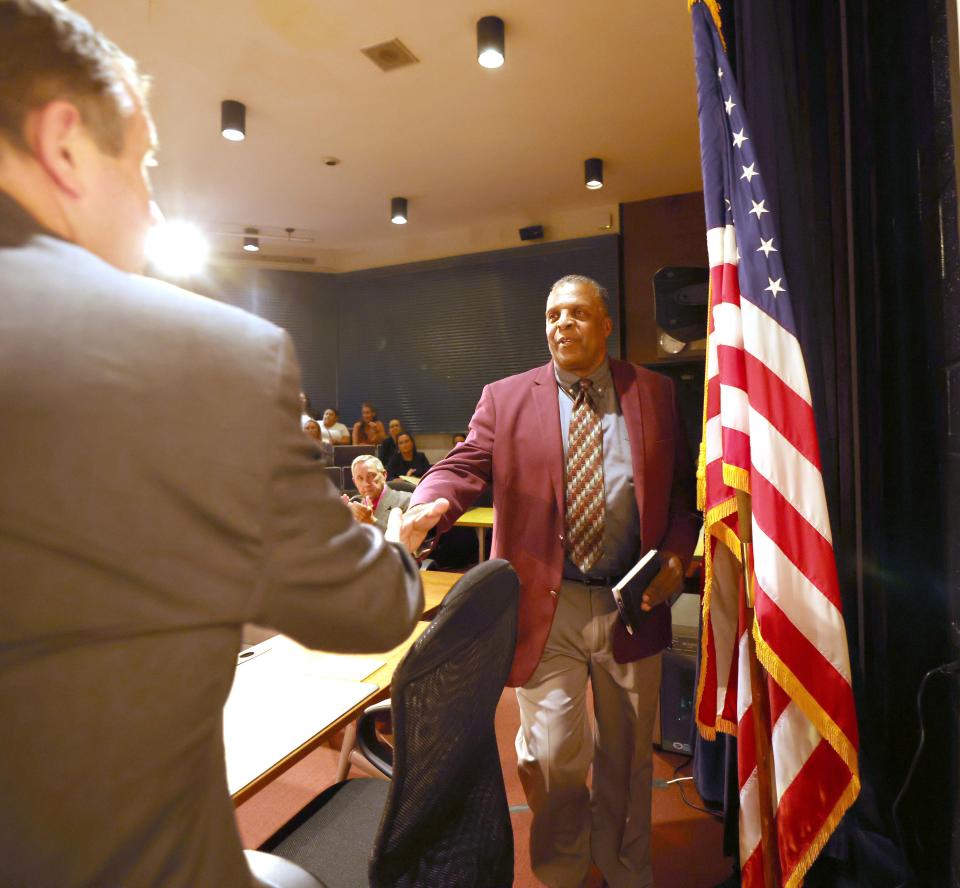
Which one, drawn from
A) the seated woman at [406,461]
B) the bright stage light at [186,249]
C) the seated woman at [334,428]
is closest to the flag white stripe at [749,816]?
the seated woman at [406,461]

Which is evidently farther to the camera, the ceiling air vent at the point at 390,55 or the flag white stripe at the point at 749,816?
the ceiling air vent at the point at 390,55

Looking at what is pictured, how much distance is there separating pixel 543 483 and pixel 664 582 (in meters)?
0.44

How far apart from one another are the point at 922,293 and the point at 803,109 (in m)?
0.63

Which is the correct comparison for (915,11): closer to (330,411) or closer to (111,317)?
(111,317)

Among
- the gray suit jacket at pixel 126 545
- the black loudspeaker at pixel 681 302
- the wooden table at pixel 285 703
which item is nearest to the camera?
the gray suit jacket at pixel 126 545

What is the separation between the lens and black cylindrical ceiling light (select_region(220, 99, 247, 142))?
4090 millimetres

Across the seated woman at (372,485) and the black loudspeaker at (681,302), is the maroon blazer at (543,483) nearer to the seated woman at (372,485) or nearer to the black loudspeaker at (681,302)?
the black loudspeaker at (681,302)

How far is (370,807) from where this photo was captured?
134cm

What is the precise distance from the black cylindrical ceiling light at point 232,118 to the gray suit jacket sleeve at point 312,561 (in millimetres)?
4451

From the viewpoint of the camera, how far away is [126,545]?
1.57ft

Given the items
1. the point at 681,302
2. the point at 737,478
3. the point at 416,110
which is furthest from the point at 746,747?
the point at 416,110

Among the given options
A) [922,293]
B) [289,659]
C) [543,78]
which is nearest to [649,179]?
[543,78]

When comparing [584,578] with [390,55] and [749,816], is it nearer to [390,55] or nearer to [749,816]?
[749,816]

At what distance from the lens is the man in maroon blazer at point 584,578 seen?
168cm
